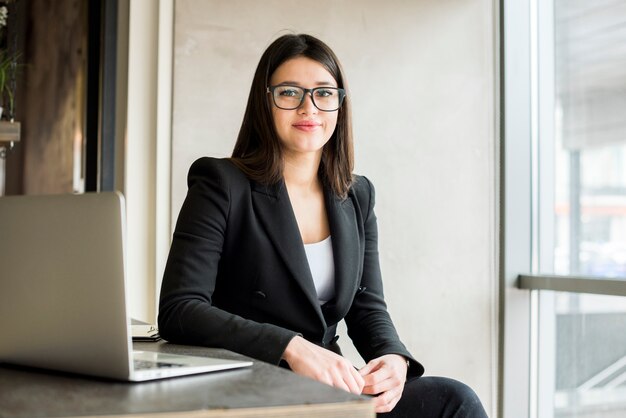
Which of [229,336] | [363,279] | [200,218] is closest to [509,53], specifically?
[363,279]

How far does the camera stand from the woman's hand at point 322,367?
1.48 m

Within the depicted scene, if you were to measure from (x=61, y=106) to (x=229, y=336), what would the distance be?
3.42m

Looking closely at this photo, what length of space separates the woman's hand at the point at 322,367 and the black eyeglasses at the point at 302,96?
0.70 meters

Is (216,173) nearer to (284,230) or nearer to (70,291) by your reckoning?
(284,230)

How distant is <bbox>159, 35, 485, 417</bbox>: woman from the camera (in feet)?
5.22

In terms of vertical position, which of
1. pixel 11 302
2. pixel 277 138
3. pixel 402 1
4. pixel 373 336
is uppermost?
pixel 402 1

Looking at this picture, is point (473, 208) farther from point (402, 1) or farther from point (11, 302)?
point (11, 302)

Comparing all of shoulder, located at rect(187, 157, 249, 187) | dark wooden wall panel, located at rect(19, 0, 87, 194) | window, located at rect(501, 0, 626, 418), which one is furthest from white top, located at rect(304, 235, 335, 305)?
dark wooden wall panel, located at rect(19, 0, 87, 194)

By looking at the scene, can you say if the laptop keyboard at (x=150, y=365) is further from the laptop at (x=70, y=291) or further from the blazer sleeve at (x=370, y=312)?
the blazer sleeve at (x=370, y=312)

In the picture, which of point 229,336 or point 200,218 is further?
point 200,218

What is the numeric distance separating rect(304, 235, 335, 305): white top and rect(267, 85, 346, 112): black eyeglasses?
1.08 feet

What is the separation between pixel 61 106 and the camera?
4641mm

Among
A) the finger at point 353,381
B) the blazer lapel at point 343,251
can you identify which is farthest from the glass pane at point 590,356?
the finger at point 353,381

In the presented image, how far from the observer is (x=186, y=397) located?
0.91 m
